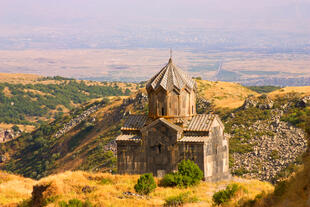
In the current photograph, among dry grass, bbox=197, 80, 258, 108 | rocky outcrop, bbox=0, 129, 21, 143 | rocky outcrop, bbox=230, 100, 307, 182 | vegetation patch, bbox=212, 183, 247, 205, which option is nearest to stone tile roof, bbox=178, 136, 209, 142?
vegetation patch, bbox=212, 183, 247, 205

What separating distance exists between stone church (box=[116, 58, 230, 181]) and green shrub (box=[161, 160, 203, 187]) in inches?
38.5

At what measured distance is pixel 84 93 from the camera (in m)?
160

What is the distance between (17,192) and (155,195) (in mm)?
8487

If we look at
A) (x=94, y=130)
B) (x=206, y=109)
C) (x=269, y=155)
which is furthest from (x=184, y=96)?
(x=94, y=130)

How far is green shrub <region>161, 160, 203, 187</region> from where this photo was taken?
24.0 metres

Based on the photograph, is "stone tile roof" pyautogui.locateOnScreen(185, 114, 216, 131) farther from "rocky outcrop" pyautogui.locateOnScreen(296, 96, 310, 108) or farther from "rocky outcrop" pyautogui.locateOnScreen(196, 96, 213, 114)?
"rocky outcrop" pyautogui.locateOnScreen(196, 96, 213, 114)

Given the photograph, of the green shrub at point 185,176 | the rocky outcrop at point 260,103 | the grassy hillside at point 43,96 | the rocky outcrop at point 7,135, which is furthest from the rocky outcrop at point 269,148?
the grassy hillside at point 43,96

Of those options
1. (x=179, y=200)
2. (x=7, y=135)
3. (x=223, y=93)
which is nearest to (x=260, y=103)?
(x=223, y=93)

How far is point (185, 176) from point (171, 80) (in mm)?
5641

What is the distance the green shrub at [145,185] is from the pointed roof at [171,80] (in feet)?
18.2

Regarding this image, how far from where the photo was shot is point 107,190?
75.3 ft

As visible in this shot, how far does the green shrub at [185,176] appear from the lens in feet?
78.6

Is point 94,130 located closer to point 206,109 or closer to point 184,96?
point 206,109

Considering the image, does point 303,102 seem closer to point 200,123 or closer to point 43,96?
point 200,123
